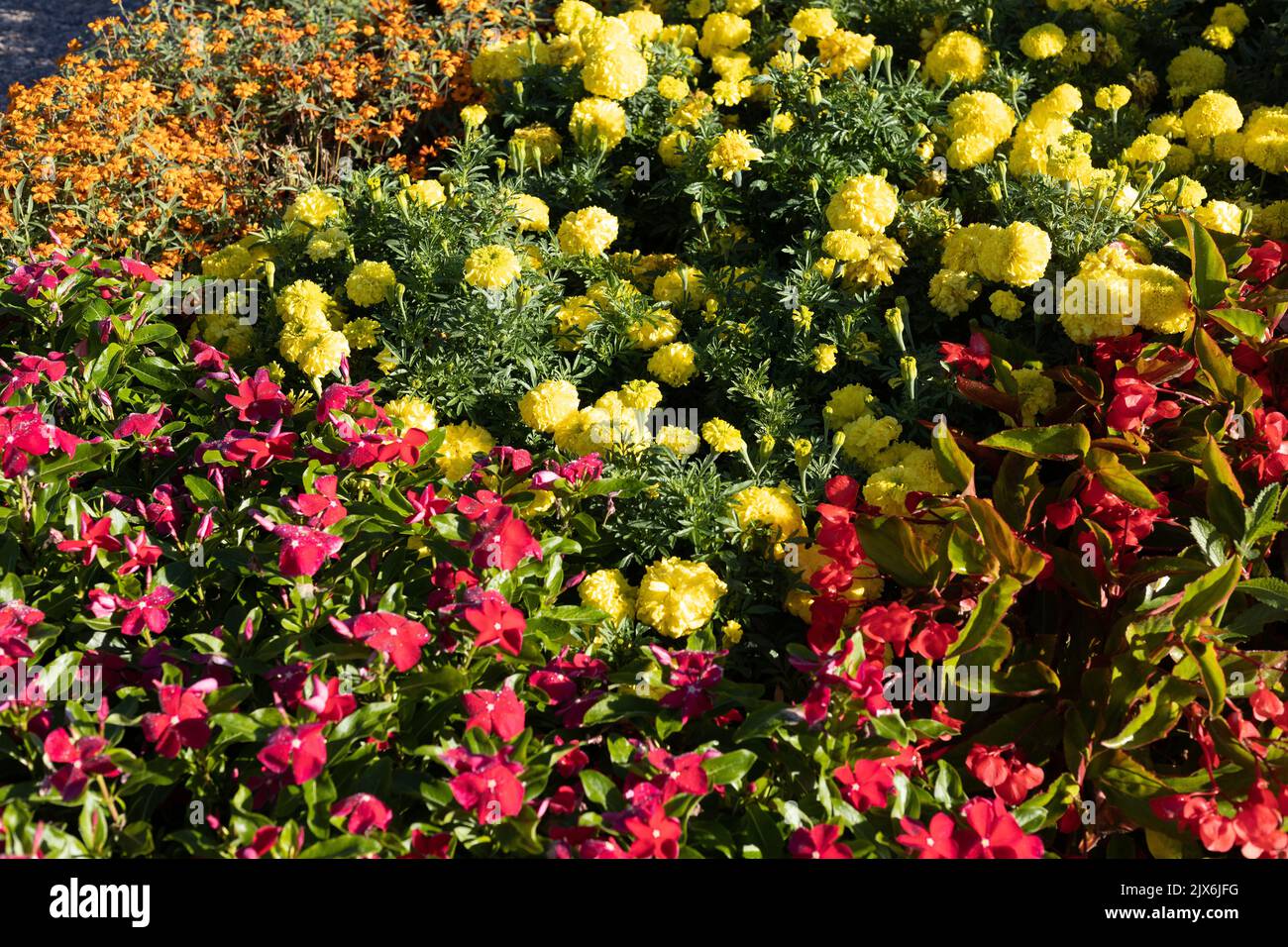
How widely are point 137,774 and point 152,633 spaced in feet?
1.74

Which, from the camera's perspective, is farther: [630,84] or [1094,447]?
[630,84]

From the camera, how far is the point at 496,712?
188 centimetres

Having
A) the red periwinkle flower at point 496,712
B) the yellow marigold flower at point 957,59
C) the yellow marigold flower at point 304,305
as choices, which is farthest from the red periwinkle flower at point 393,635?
the yellow marigold flower at point 957,59

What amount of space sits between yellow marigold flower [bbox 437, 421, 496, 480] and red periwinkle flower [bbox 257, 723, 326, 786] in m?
1.00

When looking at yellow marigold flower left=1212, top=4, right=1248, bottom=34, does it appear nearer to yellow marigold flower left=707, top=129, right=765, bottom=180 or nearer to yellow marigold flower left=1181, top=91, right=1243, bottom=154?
yellow marigold flower left=1181, top=91, right=1243, bottom=154

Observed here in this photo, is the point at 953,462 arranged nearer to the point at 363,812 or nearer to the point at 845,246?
the point at 845,246

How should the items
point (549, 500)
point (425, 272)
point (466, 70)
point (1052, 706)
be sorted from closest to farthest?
point (1052, 706)
point (549, 500)
point (425, 272)
point (466, 70)

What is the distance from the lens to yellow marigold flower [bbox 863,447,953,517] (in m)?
2.55

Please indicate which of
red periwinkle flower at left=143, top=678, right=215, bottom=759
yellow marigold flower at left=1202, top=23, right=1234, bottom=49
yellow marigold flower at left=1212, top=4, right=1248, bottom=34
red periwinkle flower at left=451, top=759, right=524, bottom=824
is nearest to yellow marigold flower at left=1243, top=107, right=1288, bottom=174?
yellow marigold flower at left=1202, top=23, right=1234, bottom=49

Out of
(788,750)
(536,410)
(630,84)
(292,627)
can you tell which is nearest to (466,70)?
(630,84)

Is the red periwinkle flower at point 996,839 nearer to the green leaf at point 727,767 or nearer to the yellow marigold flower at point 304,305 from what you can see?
the green leaf at point 727,767

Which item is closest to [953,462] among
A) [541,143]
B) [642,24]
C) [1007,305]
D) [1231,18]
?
[1007,305]

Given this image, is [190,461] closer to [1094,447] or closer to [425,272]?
[425,272]

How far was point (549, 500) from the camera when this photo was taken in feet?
8.11
